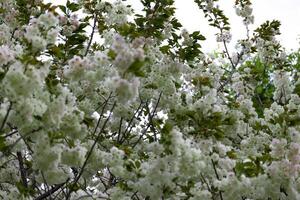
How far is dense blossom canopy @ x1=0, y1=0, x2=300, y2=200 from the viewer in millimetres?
3658

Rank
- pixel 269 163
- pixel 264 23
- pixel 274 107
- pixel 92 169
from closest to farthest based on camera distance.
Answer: pixel 269 163 → pixel 92 169 → pixel 274 107 → pixel 264 23

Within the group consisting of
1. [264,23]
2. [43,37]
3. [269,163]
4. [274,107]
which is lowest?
[269,163]

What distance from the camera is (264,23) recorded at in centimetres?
805

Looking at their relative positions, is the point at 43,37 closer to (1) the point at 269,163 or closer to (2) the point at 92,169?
(2) the point at 92,169

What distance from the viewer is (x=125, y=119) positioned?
6105 millimetres

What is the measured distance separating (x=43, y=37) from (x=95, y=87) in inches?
69.3

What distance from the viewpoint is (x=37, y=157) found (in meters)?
3.88

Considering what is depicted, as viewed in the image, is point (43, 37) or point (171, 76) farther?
point (171, 76)

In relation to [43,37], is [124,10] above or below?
above

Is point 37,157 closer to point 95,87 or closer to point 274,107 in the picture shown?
point 95,87

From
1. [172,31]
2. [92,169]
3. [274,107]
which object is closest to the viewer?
[92,169]

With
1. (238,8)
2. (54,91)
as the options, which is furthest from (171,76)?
(238,8)

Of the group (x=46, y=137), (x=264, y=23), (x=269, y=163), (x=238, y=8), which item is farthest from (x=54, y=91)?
(x=238, y=8)

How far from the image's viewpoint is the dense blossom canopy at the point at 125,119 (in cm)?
366
